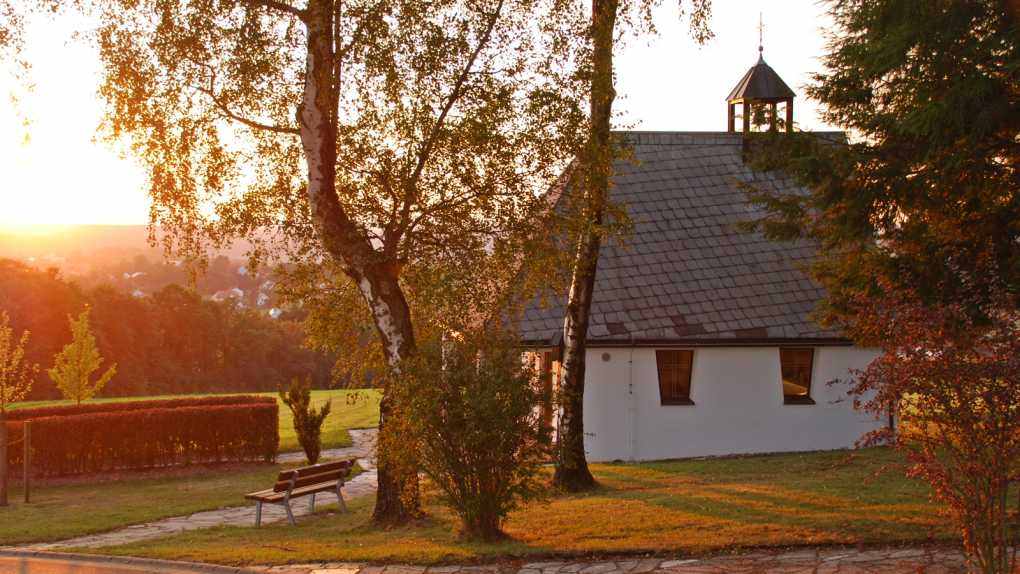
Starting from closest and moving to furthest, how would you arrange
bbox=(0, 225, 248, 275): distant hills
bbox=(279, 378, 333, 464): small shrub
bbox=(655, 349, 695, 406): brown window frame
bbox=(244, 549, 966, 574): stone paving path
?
bbox=(244, 549, 966, 574): stone paving path < bbox=(279, 378, 333, 464): small shrub < bbox=(655, 349, 695, 406): brown window frame < bbox=(0, 225, 248, 275): distant hills

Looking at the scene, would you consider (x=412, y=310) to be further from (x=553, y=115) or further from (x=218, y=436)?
(x=218, y=436)

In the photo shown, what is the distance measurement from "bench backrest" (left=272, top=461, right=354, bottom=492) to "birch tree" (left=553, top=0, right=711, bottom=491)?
3308 millimetres

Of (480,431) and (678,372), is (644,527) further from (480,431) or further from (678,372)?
(678,372)

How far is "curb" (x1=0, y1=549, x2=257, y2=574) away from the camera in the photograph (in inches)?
369

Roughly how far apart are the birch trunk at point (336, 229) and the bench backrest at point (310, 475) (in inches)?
63.5

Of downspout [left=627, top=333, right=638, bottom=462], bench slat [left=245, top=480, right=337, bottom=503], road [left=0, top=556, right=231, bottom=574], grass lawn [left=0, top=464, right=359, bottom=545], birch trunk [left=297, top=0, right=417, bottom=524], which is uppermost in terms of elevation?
birch trunk [left=297, top=0, right=417, bottom=524]

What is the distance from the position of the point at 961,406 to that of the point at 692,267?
15.1m

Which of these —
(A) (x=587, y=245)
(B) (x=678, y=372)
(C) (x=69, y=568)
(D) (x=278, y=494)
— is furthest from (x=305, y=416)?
(C) (x=69, y=568)

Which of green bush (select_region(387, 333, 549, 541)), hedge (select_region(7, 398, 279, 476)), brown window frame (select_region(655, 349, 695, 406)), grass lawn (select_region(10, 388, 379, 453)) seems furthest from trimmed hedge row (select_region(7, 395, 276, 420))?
green bush (select_region(387, 333, 549, 541))

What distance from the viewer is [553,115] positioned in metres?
12.3

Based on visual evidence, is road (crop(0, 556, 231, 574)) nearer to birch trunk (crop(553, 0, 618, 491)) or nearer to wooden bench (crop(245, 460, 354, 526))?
wooden bench (crop(245, 460, 354, 526))

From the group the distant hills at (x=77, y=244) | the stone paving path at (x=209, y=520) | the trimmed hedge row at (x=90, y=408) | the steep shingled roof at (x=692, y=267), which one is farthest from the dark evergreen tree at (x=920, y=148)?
the distant hills at (x=77, y=244)

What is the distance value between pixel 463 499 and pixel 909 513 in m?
4.83

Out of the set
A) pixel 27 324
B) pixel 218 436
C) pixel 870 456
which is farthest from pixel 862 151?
pixel 27 324
